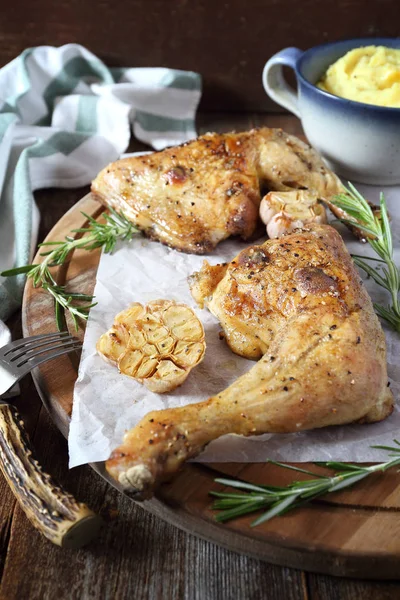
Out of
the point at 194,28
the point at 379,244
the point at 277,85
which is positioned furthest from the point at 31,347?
the point at 194,28

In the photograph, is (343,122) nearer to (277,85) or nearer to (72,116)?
(277,85)

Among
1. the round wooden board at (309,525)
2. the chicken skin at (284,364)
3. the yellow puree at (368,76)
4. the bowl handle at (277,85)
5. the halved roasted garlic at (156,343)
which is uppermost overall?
the yellow puree at (368,76)

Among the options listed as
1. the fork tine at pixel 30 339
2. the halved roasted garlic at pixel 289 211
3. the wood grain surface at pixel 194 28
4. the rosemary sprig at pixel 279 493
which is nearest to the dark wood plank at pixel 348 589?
the rosemary sprig at pixel 279 493

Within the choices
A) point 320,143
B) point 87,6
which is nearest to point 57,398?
point 320,143

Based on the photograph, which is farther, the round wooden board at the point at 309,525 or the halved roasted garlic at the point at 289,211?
the halved roasted garlic at the point at 289,211

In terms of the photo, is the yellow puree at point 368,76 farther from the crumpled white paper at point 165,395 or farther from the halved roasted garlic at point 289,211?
the crumpled white paper at point 165,395

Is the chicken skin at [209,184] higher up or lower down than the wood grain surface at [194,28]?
lower down

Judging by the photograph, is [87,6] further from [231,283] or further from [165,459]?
[165,459]
